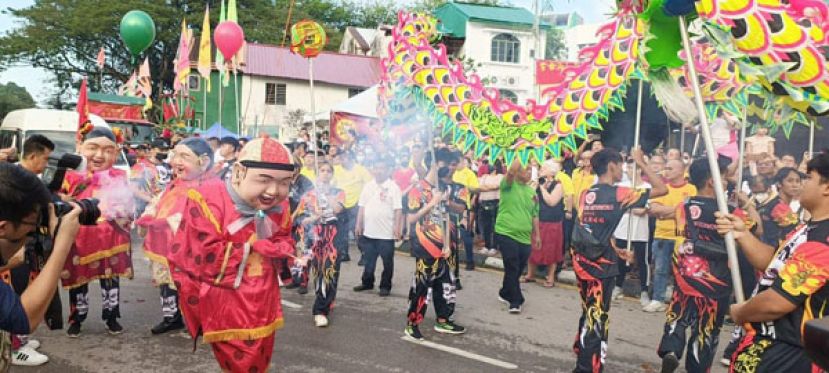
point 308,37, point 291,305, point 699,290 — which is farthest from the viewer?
point 291,305

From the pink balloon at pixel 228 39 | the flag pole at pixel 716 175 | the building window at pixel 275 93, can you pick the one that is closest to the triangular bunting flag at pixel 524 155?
the flag pole at pixel 716 175

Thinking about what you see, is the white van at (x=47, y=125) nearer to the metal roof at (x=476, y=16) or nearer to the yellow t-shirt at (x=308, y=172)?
the yellow t-shirt at (x=308, y=172)

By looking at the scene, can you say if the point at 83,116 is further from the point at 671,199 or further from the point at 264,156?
the point at 671,199

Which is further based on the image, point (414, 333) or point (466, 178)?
point (466, 178)

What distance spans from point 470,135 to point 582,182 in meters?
3.60

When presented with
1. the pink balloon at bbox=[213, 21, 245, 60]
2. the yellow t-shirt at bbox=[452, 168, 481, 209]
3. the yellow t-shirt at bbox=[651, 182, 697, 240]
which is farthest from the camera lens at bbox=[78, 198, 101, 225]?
the pink balloon at bbox=[213, 21, 245, 60]

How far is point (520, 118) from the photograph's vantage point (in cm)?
509

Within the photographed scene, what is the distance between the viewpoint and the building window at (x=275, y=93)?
34.6 metres

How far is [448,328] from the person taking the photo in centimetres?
615

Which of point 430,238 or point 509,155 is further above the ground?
point 509,155

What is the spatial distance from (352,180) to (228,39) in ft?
11.1

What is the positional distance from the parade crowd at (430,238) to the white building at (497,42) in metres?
23.4

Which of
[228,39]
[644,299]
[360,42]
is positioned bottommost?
[644,299]

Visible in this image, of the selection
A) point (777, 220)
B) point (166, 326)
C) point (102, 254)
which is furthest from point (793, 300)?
point (102, 254)
